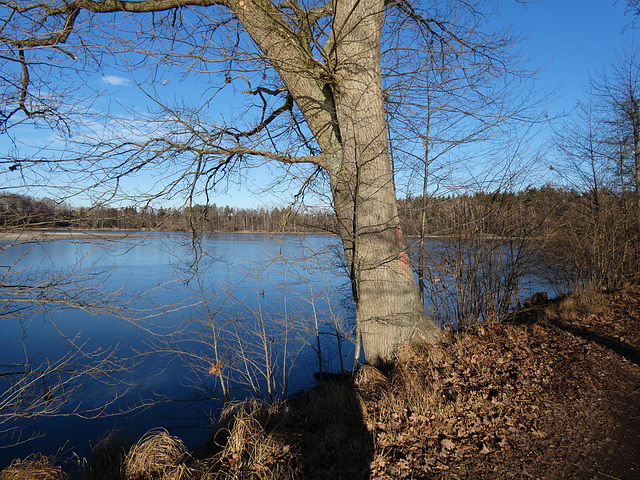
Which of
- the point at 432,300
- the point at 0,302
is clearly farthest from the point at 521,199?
the point at 0,302

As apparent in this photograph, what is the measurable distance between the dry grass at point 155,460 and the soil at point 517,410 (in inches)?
86.4

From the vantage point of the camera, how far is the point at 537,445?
10.8 ft

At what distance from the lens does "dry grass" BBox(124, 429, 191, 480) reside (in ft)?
13.0

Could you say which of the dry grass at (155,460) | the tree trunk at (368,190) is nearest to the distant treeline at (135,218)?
the tree trunk at (368,190)

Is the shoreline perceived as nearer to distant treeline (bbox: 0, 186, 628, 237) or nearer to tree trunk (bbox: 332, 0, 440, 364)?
distant treeline (bbox: 0, 186, 628, 237)

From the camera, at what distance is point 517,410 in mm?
3797

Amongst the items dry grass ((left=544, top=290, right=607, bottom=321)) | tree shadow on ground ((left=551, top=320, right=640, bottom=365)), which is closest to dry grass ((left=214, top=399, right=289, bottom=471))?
tree shadow on ground ((left=551, top=320, right=640, bottom=365))

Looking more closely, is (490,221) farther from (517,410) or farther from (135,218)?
(135,218)

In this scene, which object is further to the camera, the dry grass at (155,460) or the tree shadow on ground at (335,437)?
the dry grass at (155,460)

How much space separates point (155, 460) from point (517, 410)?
3.99 metres

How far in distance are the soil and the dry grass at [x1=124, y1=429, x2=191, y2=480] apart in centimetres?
219

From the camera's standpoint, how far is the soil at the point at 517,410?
3.07 m

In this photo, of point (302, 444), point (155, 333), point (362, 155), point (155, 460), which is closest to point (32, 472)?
point (155, 460)

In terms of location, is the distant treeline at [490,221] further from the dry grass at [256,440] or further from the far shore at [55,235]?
the dry grass at [256,440]
